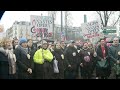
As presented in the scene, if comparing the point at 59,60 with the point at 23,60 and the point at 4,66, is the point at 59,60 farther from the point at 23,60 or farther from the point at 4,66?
the point at 4,66

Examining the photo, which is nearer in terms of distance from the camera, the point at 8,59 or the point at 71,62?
the point at 8,59

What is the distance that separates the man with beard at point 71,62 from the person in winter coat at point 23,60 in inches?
37.1

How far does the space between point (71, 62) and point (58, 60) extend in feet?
1.11

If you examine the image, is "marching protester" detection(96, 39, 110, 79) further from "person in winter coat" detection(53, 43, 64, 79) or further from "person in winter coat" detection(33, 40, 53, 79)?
"person in winter coat" detection(33, 40, 53, 79)

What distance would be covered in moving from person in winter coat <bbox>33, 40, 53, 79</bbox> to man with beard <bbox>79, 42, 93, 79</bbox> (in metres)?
0.81

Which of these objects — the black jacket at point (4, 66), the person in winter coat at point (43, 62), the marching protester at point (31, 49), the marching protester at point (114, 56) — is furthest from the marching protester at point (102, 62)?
the black jacket at point (4, 66)

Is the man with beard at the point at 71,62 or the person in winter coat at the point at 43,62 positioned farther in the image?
the man with beard at the point at 71,62

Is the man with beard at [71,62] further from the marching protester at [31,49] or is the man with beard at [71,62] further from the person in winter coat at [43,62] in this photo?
the marching protester at [31,49]

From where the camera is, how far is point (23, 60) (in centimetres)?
1352

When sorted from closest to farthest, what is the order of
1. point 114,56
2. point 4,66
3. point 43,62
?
point 4,66, point 43,62, point 114,56

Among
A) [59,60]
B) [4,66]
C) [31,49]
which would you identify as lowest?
[4,66]

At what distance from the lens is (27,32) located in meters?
13.5

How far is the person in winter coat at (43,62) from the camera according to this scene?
13.5m

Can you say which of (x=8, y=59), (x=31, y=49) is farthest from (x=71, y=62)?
(x=8, y=59)
